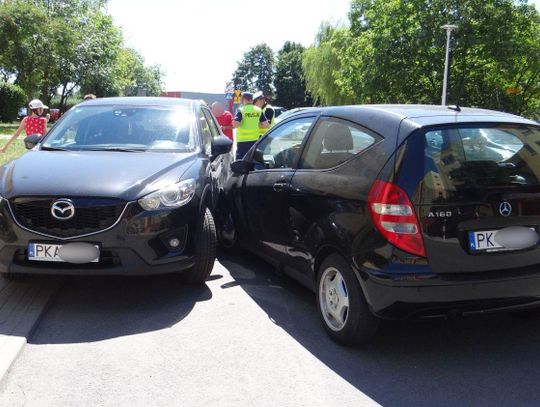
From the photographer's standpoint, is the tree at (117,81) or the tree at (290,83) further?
the tree at (290,83)

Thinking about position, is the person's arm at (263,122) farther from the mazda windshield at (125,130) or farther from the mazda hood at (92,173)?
the mazda hood at (92,173)

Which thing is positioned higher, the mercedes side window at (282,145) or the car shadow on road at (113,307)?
the mercedes side window at (282,145)

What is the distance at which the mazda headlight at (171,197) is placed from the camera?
4.37 m

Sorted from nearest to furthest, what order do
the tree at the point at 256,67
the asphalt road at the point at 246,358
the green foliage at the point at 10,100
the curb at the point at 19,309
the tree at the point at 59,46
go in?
the asphalt road at the point at 246,358 → the curb at the point at 19,309 → the tree at the point at 59,46 → the green foliage at the point at 10,100 → the tree at the point at 256,67

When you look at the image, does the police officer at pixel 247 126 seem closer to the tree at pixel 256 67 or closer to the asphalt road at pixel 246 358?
the asphalt road at pixel 246 358

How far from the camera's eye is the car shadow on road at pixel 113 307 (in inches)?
160

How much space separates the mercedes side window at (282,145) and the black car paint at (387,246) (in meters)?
0.43

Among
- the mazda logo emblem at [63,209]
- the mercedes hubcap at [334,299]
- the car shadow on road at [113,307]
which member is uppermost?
the mazda logo emblem at [63,209]

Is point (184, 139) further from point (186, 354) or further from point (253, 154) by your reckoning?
point (186, 354)

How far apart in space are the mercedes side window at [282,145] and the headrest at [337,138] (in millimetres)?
359

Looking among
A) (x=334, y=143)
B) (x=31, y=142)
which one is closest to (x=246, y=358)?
(x=334, y=143)

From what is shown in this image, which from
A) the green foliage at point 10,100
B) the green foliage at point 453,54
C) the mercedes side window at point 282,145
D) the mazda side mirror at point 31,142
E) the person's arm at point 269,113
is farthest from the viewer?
the green foliage at point 10,100

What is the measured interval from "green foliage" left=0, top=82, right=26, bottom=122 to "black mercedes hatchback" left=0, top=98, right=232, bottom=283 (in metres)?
29.7

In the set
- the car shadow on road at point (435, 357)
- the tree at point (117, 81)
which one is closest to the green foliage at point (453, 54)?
the tree at point (117, 81)
